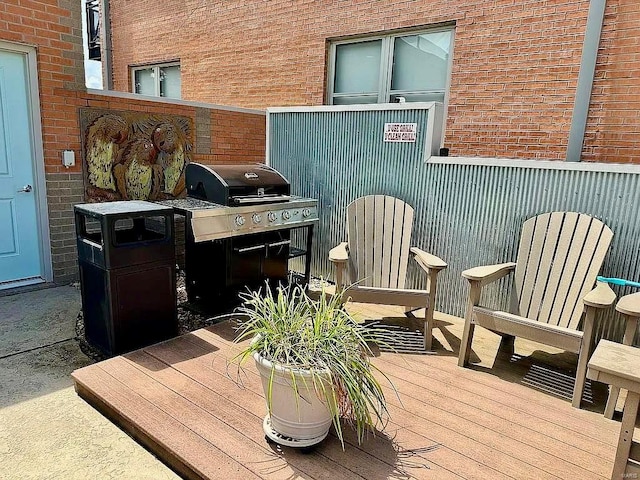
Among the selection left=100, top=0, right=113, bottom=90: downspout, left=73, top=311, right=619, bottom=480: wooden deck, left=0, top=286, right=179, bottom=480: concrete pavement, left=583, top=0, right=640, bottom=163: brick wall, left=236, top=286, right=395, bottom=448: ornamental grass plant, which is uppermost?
left=100, top=0, right=113, bottom=90: downspout

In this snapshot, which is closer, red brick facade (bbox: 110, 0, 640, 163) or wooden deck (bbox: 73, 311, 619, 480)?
wooden deck (bbox: 73, 311, 619, 480)

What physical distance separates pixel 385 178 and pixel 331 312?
6.88 ft

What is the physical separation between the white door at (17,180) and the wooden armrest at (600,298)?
4.12m

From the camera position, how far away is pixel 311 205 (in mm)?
3764

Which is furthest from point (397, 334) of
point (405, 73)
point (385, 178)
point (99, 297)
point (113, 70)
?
point (113, 70)

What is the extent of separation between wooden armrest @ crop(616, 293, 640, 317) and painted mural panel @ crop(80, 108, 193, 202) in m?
4.09

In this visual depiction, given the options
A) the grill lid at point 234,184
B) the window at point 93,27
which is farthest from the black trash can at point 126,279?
the window at point 93,27

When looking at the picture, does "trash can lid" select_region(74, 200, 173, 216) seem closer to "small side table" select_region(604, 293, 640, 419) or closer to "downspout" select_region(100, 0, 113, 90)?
"small side table" select_region(604, 293, 640, 419)

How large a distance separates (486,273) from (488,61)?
3200 millimetres

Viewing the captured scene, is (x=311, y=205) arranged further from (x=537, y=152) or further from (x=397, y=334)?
(x=537, y=152)

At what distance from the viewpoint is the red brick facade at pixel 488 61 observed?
4.30m

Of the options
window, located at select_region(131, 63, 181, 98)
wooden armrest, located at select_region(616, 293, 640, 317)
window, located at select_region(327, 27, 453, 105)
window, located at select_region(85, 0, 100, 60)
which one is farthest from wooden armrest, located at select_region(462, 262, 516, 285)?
window, located at select_region(85, 0, 100, 60)

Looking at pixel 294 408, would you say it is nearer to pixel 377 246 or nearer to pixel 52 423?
pixel 52 423

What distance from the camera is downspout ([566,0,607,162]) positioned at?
421 centimetres
